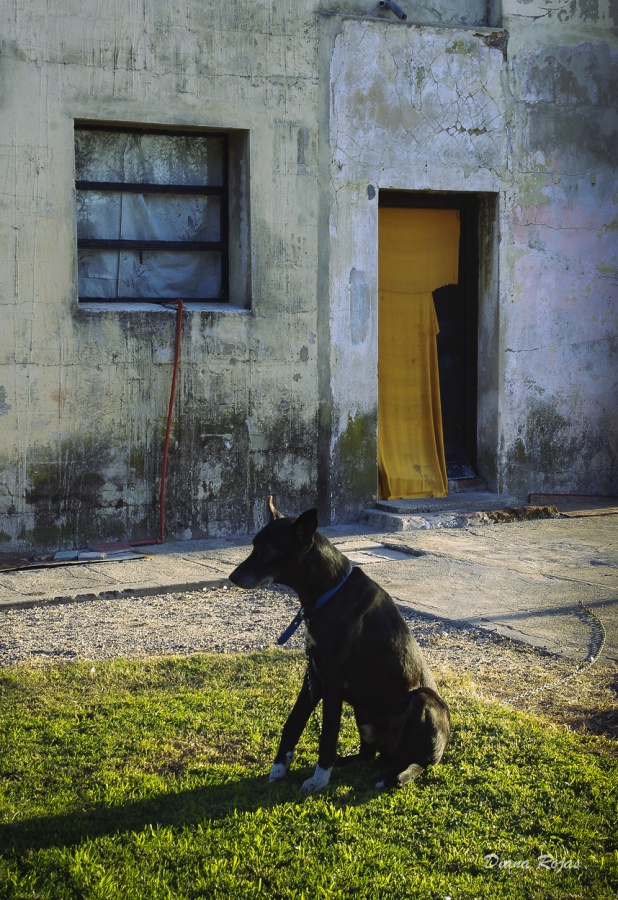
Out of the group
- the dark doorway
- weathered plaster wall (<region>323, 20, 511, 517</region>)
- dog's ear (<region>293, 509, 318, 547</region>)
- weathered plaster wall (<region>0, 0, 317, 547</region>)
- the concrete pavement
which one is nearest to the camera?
dog's ear (<region>293, 509, 318, 547</region>)

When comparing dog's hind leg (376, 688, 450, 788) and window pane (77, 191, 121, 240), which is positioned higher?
window pane (77, 191, 121, 240)

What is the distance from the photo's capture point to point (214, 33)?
31.8ft

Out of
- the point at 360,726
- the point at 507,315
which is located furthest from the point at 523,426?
the point at 360,726

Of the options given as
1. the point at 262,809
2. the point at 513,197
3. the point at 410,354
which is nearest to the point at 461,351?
the point at 410,354

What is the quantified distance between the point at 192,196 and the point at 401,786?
279 inches

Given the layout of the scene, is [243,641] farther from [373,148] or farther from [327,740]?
[373,148]

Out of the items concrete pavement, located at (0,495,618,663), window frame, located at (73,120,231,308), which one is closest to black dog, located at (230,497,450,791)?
concrete pavement, located at (0,495,618,663)

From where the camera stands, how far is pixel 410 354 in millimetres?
11227

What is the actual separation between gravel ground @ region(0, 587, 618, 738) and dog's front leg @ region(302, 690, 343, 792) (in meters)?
1.41

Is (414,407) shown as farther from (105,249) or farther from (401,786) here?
(401,786)

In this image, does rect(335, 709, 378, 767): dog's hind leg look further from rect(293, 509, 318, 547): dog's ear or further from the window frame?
the window frame

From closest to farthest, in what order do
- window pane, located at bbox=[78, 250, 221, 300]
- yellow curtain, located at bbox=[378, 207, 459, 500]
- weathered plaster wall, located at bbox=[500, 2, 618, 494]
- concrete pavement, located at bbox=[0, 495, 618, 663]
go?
concrete pavement, located at bbox=[0, 495, 618, 663] < window pane, located at bbox=[78, 250, 221, 300] < yellow curtain, located at bbox=[378, 207, 459, 500] < weathered plaster wall, located at bbox=[500, 2, 618, 494]

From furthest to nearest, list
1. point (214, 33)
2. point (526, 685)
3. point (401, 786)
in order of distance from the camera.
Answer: point (214, 33) → point (526, 685) → point (401, 786)

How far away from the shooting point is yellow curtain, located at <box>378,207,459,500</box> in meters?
11.1
